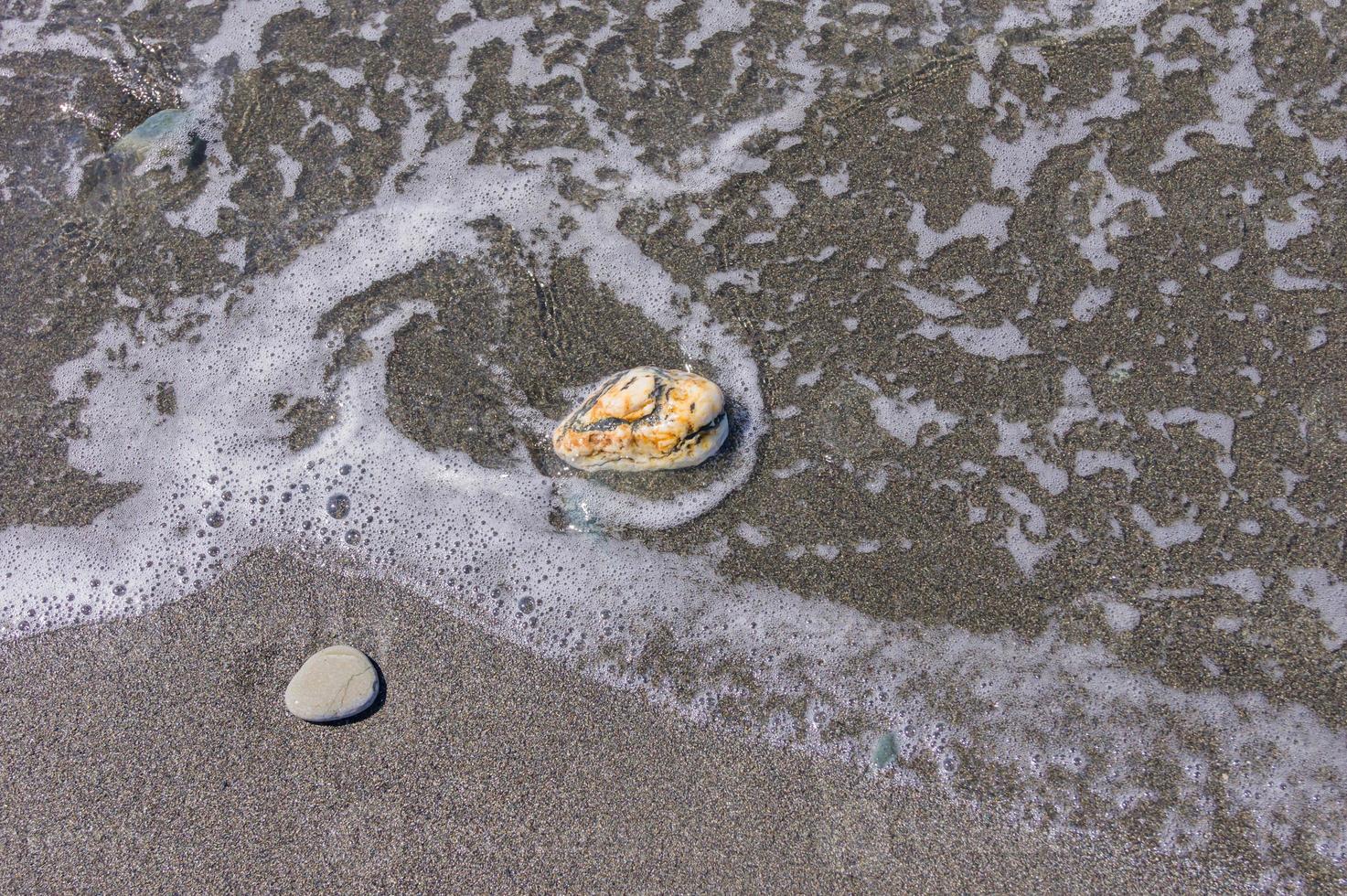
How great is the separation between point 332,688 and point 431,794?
17.3 inches

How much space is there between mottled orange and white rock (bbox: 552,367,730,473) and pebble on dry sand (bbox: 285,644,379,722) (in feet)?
3.09

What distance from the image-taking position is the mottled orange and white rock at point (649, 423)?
100 inches

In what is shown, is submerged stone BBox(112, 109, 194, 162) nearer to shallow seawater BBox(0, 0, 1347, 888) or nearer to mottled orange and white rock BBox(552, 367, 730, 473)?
shallow seawater BBox(0, 0, 1347, 888)

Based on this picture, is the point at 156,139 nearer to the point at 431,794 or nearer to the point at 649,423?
the point at 649,423

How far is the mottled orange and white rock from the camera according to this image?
2545 mm

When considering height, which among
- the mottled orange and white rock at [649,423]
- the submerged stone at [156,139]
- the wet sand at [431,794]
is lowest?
the wet sand at [431,794]

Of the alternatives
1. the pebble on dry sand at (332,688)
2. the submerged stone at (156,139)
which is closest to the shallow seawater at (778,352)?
the submerged stone at (156,139)

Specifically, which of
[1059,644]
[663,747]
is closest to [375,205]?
[663,747]

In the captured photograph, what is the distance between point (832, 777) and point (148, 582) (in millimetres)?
2322

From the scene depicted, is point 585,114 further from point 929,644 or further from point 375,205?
point 929,644

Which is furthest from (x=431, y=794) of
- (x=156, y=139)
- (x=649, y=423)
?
(x=156, y=139)

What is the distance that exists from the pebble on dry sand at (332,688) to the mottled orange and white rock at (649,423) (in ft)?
3.09

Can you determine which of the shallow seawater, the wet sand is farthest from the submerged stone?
the wet sand

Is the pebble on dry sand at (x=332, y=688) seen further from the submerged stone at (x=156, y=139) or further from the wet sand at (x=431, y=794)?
the submerged stone at (x=156, y=139)
